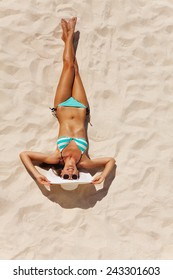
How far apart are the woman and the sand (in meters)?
0.14

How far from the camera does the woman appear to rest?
4.99 m

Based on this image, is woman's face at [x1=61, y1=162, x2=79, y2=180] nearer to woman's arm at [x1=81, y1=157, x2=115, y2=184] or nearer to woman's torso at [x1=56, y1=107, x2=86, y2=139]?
woman's arm at [x1=81, y1=157, x2=115, y2=184]

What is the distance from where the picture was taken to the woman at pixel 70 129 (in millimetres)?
4992

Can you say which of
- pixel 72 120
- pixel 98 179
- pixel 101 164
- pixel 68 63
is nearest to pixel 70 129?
pixel 72 120

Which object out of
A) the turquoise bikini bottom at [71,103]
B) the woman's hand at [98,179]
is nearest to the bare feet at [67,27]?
the turquoise bikini bottom at [71,103]

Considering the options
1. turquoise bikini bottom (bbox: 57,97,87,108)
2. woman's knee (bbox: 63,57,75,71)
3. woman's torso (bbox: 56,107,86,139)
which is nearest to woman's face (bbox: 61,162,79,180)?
woman's torso (bbox: 56,107,86,139)

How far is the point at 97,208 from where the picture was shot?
499 centimetres

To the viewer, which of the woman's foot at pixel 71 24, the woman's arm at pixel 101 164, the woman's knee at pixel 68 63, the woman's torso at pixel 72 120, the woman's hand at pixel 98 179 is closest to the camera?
the woman's hand at pixel 98 179

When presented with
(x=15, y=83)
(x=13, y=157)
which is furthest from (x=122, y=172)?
(x=15, y=83)

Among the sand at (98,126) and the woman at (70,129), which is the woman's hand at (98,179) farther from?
the sand at (98,126)

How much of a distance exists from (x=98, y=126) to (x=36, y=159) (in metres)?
0.89

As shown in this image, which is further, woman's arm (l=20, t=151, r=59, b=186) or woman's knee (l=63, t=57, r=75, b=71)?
woman's knee (l=63, t=57, r=75, b=71)
